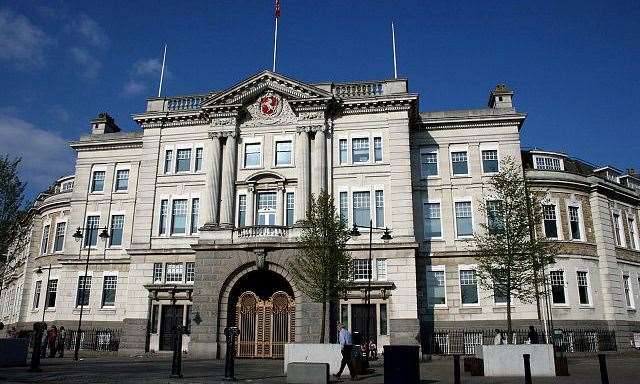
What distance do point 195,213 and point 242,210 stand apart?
3.82m

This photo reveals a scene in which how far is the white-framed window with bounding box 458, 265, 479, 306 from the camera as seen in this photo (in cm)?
3616

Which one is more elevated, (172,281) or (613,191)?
(613,191)

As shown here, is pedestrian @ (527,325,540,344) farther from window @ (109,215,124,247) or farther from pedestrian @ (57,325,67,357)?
window @ (109,215,124,247)

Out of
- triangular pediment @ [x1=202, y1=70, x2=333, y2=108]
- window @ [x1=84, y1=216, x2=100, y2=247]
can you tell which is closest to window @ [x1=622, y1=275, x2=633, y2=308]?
triangular pediment @ [x1=202, y1=70, x2=333, y2=108]

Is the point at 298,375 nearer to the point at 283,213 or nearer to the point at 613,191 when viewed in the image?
the point at 283,213

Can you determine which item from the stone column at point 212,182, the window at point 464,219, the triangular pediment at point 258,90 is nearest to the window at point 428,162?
the window at point 464,219

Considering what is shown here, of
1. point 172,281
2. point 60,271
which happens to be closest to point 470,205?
point 172,281

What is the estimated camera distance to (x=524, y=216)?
27703 millimetres

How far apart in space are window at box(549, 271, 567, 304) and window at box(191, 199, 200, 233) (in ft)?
80.9

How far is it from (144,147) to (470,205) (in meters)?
24.2

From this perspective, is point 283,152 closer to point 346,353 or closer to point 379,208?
point 379,208

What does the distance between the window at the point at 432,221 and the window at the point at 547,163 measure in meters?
9.43

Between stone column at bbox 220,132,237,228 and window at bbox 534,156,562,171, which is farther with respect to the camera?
window at bbox 534,156,562,171

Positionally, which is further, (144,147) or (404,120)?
(144,147)
